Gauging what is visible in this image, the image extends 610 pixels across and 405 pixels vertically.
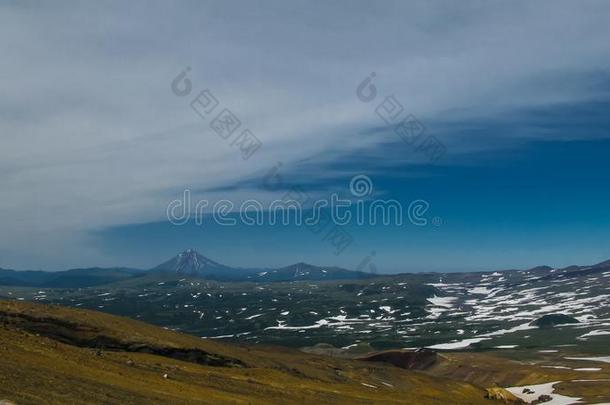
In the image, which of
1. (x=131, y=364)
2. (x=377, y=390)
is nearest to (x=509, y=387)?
(x=377, y=390)

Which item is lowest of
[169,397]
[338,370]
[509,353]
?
[509,353]

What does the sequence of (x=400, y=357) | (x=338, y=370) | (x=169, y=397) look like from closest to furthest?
(x=169, y=397), (x=338, y=370), (x=400, y=357)

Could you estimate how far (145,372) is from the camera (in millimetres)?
50531

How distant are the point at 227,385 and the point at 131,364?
924cm

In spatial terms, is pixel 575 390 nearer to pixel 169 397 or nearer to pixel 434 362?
pixel 434 362

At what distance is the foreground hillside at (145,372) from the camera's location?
3612 centimetres

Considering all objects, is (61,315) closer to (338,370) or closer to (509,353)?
(338,370)

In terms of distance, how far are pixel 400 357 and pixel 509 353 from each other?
64.5 meters

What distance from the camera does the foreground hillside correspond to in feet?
119

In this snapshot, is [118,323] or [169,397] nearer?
[169,397]

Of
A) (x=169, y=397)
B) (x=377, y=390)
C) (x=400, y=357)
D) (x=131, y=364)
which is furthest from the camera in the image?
(x=400, y=357)

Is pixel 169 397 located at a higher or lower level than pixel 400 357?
higher

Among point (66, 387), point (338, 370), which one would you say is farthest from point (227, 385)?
point (338, 370)

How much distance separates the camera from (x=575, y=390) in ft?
337
